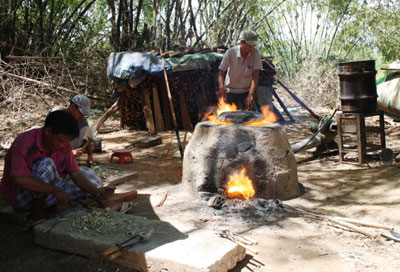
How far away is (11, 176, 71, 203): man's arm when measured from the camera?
2941 millimetres

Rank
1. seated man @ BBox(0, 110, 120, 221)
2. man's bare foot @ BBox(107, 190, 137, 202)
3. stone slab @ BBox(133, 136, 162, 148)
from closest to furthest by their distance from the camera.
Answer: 1. seated man @ BBox(0, 110, 120, 221)
2. man's bare foot @ BBox(107, 190, 137, 202)
3. stone slab @ BBox(133, 136, 162, 148)

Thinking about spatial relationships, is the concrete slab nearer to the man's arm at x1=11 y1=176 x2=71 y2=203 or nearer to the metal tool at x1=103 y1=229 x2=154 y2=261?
the metal tool at x1=103 y1=229 x2=154 y2=261

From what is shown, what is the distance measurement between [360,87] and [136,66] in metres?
5.11

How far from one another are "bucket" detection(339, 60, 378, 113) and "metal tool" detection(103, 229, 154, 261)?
4145 mm

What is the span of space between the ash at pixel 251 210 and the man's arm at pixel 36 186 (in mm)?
1555

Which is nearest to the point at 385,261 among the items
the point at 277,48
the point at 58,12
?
the point at 58,12

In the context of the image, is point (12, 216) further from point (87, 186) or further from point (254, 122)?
point (254, 122)

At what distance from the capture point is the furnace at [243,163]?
160 inches

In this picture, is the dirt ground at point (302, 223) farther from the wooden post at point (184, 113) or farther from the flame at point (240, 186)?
the wooden post at point (184, 113)

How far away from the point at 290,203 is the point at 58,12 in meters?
10.5

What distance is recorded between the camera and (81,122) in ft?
16.1

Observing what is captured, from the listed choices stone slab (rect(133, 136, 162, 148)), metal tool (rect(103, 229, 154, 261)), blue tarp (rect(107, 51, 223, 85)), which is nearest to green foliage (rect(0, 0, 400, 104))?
blue tarp (rect(107, 51, 223, 85))

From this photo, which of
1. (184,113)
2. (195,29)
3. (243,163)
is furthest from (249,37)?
(195,29)

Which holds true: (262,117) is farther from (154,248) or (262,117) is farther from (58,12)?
(58,12)
